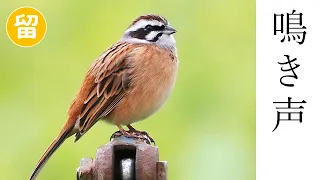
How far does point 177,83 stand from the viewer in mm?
2207

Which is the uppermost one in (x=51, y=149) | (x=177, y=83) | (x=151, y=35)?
(x=151, y=35)

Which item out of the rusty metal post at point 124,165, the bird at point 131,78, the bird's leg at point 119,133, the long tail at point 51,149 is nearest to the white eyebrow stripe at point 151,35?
the bird at point 131,78

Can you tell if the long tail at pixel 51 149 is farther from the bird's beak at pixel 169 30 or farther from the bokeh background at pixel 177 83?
the bird's beak at pixel 169 30

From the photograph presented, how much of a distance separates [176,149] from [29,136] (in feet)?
1.56

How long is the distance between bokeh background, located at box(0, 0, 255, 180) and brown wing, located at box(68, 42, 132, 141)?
13 cm

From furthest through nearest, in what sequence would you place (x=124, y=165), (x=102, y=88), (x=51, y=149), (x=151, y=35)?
(x=151, y=35)
(x=102, y=88)
(x=51, y=149)
(x=124, y=165)

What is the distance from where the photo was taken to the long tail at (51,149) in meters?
1.47

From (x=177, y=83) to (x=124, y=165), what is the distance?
1116 mm

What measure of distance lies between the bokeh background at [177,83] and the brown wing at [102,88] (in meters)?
→ 0.13

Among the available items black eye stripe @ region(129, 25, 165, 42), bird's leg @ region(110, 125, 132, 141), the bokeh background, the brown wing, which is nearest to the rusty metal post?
bird's leg @ region(110, 125, 132, 141)

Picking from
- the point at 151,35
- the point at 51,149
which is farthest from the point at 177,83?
the point at 51,149

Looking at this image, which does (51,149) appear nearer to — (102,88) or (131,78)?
(102,88)

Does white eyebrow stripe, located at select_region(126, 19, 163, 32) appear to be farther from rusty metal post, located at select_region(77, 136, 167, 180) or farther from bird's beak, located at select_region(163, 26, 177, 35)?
rusty metal post, located at select_region(77, 136, 167, 180)
